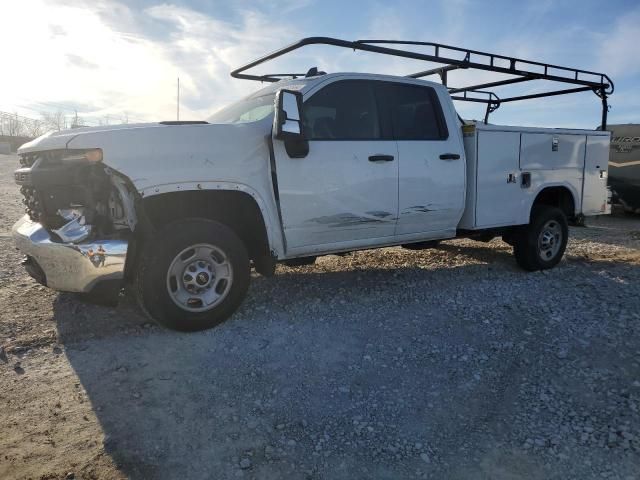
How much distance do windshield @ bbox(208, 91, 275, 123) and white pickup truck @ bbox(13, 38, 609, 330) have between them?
0.9 inches

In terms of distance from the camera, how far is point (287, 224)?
14.1 ft

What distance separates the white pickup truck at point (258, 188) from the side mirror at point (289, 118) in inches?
0.4

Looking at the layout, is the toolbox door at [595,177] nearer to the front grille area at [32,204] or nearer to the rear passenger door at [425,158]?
the rear passenger door at [425,158]

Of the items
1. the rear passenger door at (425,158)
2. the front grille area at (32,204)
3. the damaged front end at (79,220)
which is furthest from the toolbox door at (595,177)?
the front grille area at (32,204)

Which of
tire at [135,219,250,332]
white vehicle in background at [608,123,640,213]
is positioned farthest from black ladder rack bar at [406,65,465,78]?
white vehicle in background at [608,123,640,213]

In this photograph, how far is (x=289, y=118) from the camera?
155 inches

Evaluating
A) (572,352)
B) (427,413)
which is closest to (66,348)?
(427,413)

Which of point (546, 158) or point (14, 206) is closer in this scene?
point (546, 158)

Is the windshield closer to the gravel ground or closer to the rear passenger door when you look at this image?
the rear passenger door

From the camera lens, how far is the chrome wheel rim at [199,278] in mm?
3822

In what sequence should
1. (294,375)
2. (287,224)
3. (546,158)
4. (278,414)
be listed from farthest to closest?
(546,158) → (287,224) → (294,375) → (278,414)

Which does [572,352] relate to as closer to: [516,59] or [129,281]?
[129,281]

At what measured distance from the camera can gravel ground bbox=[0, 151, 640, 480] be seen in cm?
256

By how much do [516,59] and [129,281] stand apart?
4972mm
